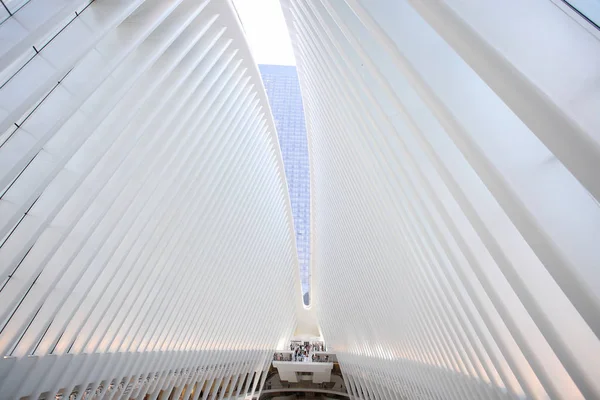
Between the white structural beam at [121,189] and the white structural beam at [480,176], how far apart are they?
4.07 m

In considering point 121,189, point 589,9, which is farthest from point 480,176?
point 121,189

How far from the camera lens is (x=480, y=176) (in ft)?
15.5

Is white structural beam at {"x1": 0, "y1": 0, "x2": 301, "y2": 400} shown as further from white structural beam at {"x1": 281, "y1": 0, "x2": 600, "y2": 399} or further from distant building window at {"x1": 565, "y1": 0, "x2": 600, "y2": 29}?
distant building window at {"x1": 565, "y1": 0, "x2": 600, "y2": 29}

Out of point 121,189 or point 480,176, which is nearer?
point 480,176

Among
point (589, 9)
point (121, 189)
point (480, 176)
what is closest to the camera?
point (589, 9)

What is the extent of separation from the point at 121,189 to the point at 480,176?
848cm

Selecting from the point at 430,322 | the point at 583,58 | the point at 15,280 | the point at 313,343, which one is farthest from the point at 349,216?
the point at 313,343

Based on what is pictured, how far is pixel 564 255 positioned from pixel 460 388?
28.1 ft

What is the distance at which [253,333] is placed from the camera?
27672mm

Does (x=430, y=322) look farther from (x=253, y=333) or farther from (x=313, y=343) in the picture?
(x=313, y=343)

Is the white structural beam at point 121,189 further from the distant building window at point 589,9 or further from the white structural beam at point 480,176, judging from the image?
the distant building window at point 589,9

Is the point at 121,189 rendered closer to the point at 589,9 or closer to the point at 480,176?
the point at 480,176

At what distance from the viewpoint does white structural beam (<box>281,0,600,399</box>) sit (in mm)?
3328

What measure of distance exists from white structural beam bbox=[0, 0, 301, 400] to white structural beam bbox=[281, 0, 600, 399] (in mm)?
4073
